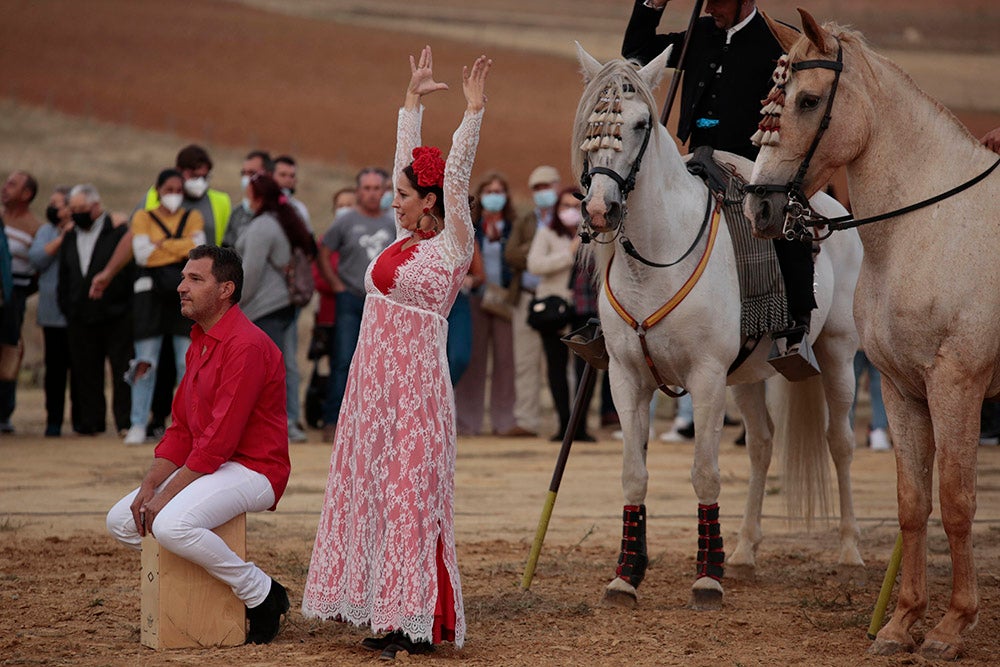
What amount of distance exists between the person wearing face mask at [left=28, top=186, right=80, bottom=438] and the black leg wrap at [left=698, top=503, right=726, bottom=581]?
917 centimetres

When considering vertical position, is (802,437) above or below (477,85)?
below

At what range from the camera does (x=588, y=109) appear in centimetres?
680

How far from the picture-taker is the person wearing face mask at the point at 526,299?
1470 cm

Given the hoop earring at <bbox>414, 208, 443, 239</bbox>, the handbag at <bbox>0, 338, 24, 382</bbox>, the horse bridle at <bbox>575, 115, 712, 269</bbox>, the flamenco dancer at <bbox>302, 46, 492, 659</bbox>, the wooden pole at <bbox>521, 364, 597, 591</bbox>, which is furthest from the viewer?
the handbag at <bbox>0, 338, 24, 382</bbox>

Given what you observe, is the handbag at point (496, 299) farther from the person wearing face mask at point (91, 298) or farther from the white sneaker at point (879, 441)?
the white sneaker at point (879, 441)

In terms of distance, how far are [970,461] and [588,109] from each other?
8.20 feet

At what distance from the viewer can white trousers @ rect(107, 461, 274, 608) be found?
19.1 feet

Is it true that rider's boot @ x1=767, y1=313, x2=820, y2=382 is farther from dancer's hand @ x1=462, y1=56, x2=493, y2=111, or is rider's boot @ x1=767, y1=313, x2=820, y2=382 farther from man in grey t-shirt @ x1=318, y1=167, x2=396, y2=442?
man in grey t-shirt @ x1=318, y1=167, x2=396, y2=442

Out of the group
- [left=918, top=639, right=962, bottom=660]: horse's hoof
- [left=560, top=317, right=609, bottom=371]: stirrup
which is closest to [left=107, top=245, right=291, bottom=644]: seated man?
[left=560, top=317, right=609, bottom=371]: stirrup

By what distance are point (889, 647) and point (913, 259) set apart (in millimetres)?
1723

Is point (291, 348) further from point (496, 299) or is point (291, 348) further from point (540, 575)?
point (540, 575)

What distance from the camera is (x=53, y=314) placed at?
564 inches

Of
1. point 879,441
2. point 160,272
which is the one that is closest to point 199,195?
point 160,272

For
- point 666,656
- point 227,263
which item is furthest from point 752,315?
A: point 227,263
